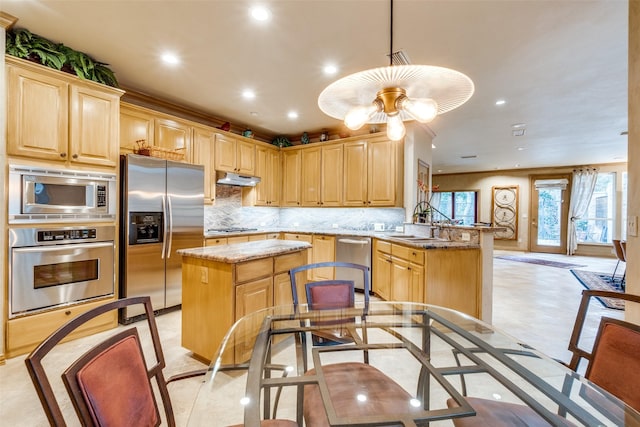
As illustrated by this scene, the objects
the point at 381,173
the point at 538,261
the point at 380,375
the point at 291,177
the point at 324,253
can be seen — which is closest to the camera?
the point at 380,375

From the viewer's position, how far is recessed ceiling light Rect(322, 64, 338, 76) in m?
2.87

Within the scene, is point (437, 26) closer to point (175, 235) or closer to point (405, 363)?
point (405, 363)

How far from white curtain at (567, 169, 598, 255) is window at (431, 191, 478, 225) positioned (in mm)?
2506

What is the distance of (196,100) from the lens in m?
3.83

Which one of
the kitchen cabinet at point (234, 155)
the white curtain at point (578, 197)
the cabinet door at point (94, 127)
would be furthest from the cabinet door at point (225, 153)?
the white curtain at point (578, 197)

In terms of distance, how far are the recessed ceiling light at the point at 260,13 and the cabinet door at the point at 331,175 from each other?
9.14 ft

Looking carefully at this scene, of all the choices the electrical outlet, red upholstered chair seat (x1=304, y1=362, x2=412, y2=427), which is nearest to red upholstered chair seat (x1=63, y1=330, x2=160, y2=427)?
red upholstered chair seat (x1=304, y1=362, x2=412, y2=427)

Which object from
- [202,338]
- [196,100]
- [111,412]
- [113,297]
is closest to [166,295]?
[113,297]

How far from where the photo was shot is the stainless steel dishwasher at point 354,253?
4133mm

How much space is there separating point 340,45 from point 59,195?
289 cm

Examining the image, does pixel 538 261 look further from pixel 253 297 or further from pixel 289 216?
pixel 253 297

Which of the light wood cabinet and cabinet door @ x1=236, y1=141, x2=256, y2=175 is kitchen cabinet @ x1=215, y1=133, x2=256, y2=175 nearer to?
cabinet door @ x1=236, y1=141, x2=256, y2=175

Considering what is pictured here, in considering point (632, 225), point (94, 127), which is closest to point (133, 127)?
point (94, 127)

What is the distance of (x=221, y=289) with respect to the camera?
7.02 ft
